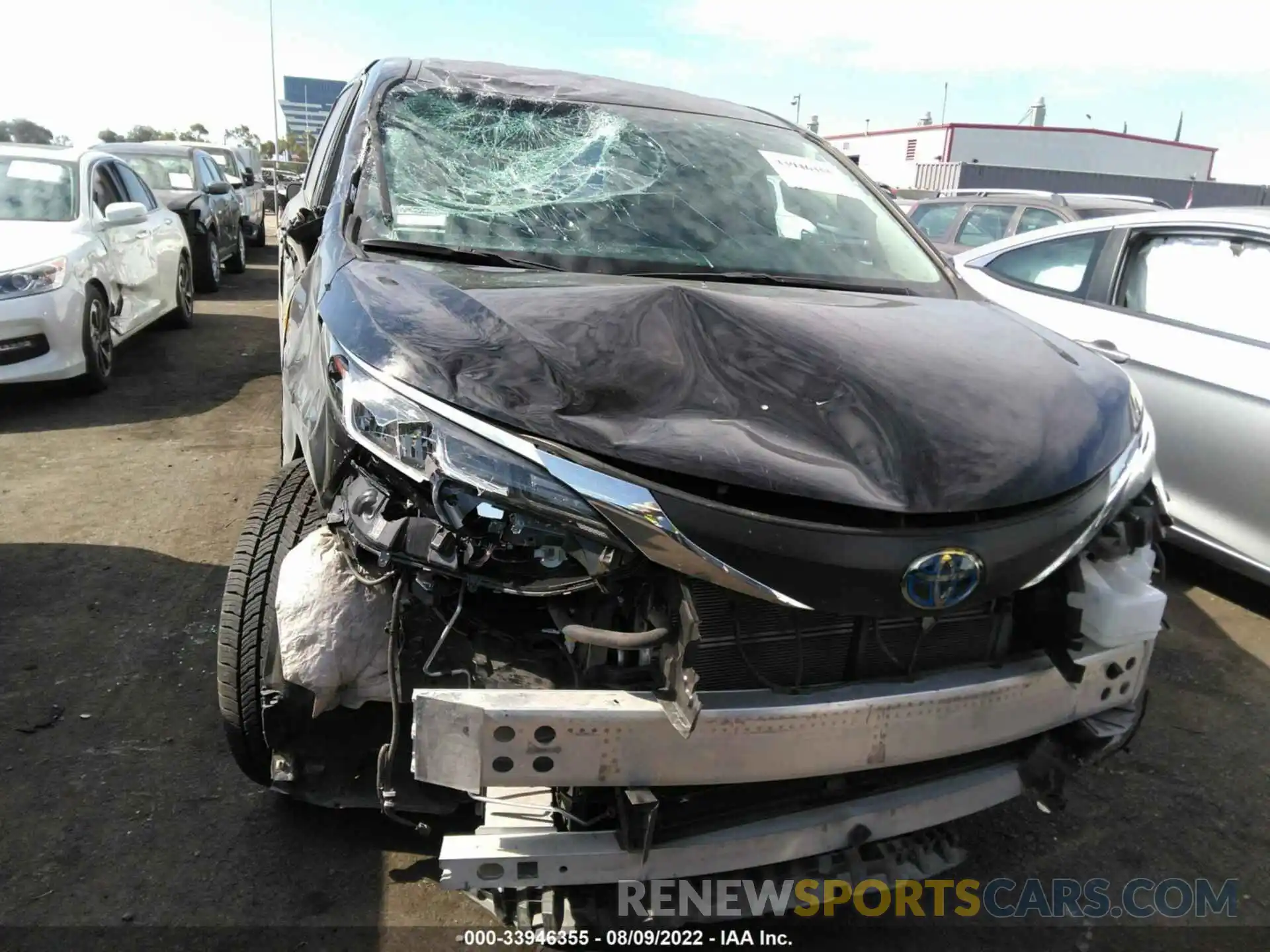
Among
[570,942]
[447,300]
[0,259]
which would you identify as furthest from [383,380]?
[0,259]

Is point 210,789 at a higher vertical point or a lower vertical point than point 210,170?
lower

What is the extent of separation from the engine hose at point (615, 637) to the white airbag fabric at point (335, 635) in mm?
413

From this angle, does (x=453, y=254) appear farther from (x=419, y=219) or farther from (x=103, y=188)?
(x=103, y=188)

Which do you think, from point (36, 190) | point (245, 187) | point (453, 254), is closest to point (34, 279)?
point (36, 190)

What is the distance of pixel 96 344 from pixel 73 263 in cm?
51

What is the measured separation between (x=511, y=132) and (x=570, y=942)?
232cm

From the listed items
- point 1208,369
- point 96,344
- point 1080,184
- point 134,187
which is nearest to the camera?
point 1208,369

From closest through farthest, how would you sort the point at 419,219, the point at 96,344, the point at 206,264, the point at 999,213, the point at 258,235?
the point at 419,219 → the point at 96,344 → the point at 999,213 → the point at 206,264 → the point at 258,235

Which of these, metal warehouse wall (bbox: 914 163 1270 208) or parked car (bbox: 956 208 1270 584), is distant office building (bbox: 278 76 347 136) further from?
parked car (bbox: 956 208 1270 584)

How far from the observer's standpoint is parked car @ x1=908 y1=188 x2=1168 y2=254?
8352 millimetres

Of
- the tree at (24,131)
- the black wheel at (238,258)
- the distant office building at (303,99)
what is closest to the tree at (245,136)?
the distant office building at (303,99)

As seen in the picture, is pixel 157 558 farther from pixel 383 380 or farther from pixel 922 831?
pixel 922 831

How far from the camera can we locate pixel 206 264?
404 inches

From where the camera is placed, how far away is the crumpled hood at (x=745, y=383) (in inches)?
67.3
